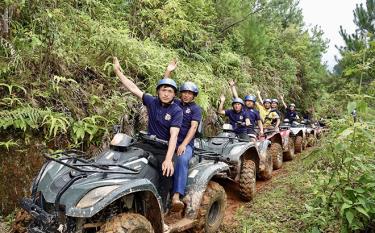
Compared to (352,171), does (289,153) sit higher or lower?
lower

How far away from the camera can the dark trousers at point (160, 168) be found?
468cm

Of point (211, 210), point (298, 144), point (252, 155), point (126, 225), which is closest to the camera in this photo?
point (126, 225)

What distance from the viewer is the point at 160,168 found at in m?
4.68

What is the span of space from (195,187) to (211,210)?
0.71 meters

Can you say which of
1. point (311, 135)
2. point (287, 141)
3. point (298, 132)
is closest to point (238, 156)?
point (287, 141)

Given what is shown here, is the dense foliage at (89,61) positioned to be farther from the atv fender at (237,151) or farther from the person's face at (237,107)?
the atv fender at (237,151)

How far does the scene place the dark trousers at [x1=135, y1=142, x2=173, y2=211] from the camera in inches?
184

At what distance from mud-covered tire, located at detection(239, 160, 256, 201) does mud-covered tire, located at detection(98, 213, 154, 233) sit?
11.6ft

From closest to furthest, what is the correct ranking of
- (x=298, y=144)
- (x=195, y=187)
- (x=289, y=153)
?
(x=195, y=187)
(x=289, y=153)
(x=298, y=144)

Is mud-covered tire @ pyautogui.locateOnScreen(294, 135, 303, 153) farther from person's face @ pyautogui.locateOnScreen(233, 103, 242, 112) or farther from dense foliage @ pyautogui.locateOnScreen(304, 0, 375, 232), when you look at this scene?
dense foliage @ pyautogui.locateOnScreen(304, 0, 375, 232)

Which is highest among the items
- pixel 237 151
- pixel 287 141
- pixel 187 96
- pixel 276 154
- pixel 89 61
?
pixel 89 61

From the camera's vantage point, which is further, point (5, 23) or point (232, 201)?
point (232, 201)

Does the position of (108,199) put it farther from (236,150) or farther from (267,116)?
(267,116)

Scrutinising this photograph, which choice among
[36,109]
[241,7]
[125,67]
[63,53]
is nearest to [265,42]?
[241,7]
